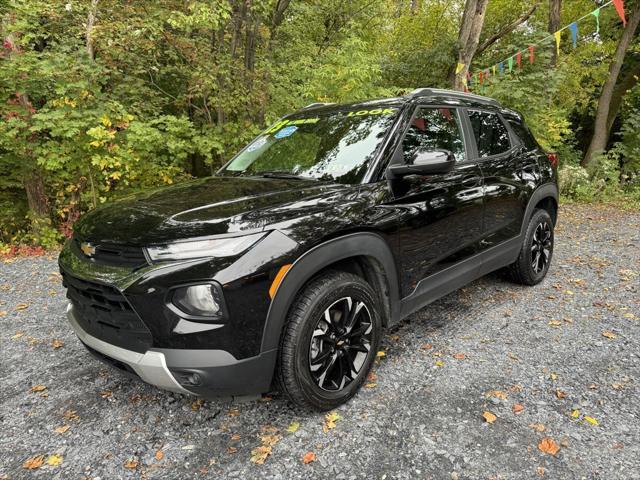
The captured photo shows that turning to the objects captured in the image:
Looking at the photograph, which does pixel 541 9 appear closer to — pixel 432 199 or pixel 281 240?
pixel 432 199

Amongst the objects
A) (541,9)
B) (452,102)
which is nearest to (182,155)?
(452,102)

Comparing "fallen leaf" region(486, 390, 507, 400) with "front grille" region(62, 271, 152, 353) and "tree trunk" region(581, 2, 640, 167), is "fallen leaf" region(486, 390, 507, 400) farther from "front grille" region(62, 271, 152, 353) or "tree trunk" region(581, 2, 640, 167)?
"tree trunk" region(581, 2, 640, 167)

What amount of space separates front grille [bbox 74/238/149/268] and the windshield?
4.00 ft

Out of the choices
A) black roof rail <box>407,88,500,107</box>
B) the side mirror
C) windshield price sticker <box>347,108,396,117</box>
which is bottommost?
the side mirror

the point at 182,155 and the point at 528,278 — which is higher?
the point at 182,155

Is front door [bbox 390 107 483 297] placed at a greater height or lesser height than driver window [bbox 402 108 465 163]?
lesser

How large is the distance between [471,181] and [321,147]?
4.02ft

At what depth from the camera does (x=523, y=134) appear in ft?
13.4

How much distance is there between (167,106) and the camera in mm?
7801

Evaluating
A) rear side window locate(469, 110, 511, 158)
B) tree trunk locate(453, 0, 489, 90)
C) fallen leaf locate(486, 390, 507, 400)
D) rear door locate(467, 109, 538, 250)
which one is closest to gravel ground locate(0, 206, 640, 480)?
fallen leaf locate(486, 390, 507, 400)

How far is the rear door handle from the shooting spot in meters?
3.14

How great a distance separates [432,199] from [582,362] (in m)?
1.62

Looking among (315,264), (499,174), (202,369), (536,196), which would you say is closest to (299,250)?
(315,264)

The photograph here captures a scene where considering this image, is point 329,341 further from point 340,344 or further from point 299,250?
point 299,250
